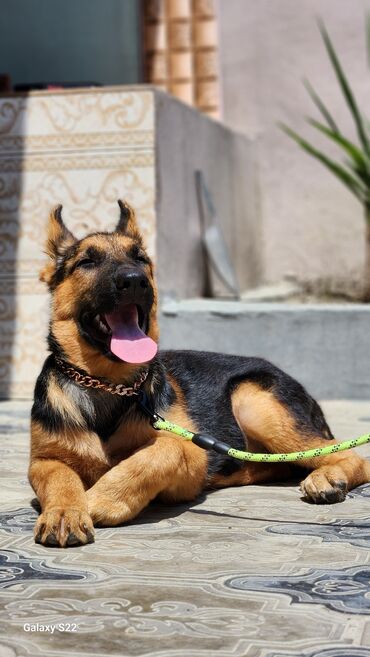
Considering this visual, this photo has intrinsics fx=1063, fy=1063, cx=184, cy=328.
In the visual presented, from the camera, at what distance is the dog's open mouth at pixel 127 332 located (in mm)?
3736

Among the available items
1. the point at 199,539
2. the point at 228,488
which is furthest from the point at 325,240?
the point at 199,539

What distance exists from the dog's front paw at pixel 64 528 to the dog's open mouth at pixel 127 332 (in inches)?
24.1

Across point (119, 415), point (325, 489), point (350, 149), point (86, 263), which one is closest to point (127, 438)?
point (119, 415)

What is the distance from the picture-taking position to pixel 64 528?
11.0 ft

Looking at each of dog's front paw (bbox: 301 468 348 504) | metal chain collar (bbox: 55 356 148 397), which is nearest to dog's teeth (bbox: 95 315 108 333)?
metal chain collar (bbox: 55 356 148 397)

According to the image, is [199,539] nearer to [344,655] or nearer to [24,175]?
[344,655]

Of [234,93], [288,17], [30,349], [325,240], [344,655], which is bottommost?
[344,655]

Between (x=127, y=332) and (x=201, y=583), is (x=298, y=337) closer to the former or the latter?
(x=127, y=332)

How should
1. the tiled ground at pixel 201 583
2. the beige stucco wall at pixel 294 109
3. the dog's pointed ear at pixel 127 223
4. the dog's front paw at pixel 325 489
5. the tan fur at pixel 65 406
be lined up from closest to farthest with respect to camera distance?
the tiled ground at pixel 201 583
the tan fur at pixel 65 406
the dog's front paw at pixel 325 489
the dog's pointed ear at pixel 127 223
the beige stucco wall at pixel 294 109

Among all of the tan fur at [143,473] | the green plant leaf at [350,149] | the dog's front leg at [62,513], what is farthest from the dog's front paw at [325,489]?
the green plant leaf at [350,149]

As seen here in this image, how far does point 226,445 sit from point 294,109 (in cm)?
637

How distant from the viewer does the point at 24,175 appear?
7090mm

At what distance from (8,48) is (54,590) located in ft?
20.2

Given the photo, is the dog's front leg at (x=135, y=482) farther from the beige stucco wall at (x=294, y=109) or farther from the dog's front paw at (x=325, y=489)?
the beige stucco wall at (x=294, y=109)
